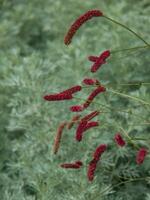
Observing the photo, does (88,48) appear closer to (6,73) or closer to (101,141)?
(6,73)

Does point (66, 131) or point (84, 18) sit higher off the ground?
point (84, 18)

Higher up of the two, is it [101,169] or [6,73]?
[6,73]

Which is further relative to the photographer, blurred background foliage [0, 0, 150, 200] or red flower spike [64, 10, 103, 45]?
blurred background foliage [0, 0, 150, 200]

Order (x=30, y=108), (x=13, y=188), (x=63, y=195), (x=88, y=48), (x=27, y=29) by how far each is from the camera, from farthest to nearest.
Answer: (x=27, y=29) < (x=88, y=48) < (x=30, y=108) < (x=13, y=188) < (x=63, y=195)

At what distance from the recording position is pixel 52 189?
113 inches

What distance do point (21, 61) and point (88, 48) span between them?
1.86 feet

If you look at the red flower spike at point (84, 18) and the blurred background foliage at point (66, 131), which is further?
the blurred background foliage at point (66, 131)

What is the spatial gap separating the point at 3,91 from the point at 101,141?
1.18 metres

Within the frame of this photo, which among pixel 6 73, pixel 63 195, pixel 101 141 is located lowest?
pixel 63 195

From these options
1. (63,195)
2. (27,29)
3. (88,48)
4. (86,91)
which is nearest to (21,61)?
(88,48)

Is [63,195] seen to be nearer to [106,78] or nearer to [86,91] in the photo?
[86,91]

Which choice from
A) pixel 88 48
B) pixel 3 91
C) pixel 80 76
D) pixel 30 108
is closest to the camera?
pixel 30 108

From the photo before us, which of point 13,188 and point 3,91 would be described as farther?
point 3,91

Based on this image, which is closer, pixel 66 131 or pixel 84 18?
pixel 84 18
